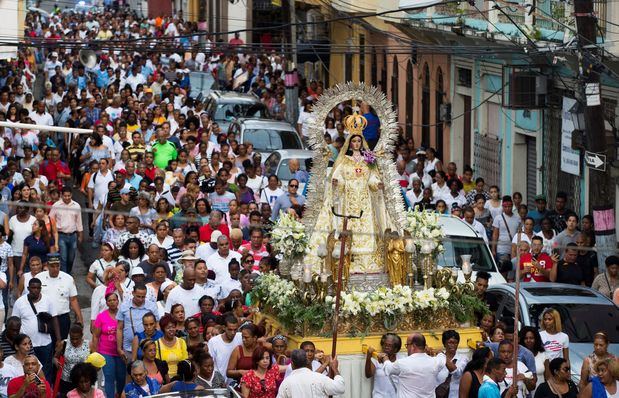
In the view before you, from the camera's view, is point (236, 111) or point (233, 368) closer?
point (233, 368)

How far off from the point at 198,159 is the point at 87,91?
12452 mm

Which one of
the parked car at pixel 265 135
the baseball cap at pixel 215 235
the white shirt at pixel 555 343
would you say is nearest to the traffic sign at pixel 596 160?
the white shirt at pixel 555 343

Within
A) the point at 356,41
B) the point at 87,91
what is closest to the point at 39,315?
the point at 87,91

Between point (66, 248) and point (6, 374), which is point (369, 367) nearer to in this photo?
point (6, 374)

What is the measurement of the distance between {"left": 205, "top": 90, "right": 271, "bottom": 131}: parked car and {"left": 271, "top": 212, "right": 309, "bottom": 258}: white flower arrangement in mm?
17642

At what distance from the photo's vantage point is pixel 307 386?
13.8 metres

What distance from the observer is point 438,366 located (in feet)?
48.8

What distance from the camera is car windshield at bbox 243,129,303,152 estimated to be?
101 ft

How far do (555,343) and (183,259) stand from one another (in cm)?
500

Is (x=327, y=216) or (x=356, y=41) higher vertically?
(x=356, y=41)

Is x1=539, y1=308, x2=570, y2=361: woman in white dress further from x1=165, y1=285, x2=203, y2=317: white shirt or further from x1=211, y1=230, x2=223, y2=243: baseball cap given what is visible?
x1=211, y1=230, x2=223, y2=243: baseball cap

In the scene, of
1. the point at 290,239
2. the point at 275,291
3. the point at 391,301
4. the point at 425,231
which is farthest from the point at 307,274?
the point at 425,231

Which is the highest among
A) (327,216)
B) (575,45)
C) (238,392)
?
(575,45)

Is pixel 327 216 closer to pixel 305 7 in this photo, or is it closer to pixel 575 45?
pixel 575 45
